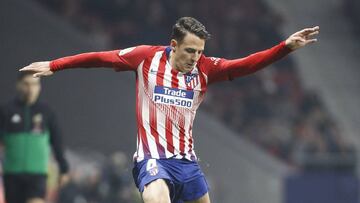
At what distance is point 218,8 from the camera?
2008 cm

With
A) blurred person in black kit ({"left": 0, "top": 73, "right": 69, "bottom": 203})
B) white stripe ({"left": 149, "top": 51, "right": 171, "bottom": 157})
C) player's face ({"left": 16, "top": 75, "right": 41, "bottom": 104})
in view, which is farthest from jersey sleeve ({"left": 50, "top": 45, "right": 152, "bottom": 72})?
blurred person in black kit ({"left": 0, "top": 73, "right": 69, "bottom": 203})

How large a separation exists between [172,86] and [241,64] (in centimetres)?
51

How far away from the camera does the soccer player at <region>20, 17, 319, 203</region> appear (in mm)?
6523

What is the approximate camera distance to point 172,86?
6.66 metres

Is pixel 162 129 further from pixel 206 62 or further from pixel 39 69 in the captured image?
pixel 39 69

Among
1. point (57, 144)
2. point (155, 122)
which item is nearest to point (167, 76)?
point (155, 122)

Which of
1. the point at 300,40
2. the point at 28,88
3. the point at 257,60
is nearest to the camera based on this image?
the point at 300,40

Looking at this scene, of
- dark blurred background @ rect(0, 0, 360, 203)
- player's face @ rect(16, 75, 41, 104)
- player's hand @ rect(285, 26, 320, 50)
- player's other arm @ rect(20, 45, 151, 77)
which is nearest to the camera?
player's hand @ rect(285, 26, 320, 50)

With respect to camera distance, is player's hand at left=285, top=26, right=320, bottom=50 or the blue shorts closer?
player's hand at left=285, top=26, right=320, bottom=50

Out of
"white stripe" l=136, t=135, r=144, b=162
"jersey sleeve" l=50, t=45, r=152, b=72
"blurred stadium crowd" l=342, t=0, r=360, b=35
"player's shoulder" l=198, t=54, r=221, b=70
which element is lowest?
"white stripe" l=136, t=135, r=144, b=162

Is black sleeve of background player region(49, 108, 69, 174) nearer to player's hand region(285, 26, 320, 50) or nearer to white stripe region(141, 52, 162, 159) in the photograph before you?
white stripe region(141, 52, 162, 159)

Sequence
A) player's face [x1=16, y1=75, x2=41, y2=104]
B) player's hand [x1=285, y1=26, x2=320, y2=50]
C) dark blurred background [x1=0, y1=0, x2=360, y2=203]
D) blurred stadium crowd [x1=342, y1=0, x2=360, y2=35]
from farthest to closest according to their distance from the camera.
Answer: blurred stadium crowd [x1=342, y1=0, x2=360, y2=35], dark blurred background [x1=0, y1=0, x2=360, y2=203], player's face [x1=16, y1=75, x2=41, y2=104], player's hand [x1=285, y1=26, x2=320, y2=50]

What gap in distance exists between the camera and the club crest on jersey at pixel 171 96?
6.64m

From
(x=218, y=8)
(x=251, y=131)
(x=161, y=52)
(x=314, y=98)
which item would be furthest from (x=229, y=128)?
(x=161, y=52)
